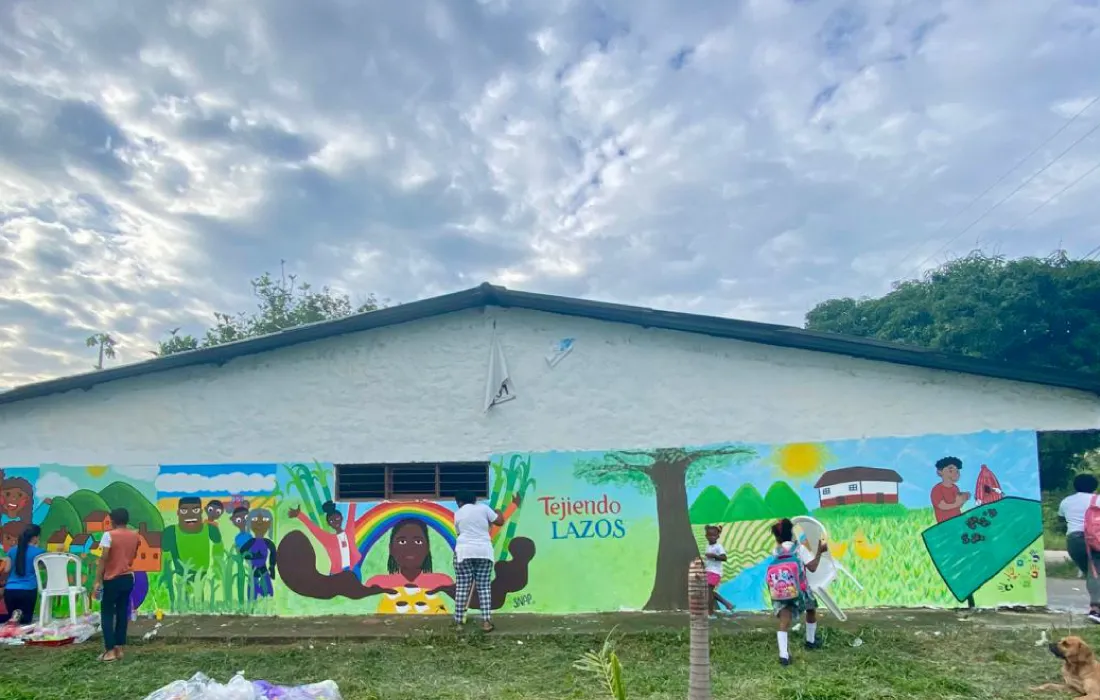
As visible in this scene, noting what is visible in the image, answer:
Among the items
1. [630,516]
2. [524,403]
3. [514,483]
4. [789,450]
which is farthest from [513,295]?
[789,450]

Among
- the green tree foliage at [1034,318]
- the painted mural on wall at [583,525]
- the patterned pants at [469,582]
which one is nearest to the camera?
the patterned pants at [469,582]

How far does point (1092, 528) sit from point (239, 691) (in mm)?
8882

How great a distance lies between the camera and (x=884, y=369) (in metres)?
9.29

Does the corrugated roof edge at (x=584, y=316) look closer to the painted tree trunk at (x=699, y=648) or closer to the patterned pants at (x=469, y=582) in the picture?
the patterned pants at (x=469, y=582)

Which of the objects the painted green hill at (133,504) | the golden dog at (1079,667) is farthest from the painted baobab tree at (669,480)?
the painted green hill at (133,504)

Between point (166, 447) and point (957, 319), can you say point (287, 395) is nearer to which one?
point (166, 447)

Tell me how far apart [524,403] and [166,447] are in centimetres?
472

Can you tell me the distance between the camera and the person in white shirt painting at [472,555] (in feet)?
28.2

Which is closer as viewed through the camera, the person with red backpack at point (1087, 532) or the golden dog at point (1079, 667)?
the golden dog at point (1079, 667)

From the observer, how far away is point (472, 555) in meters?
8.55

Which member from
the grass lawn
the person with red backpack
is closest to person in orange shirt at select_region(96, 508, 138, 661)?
the grass lawn

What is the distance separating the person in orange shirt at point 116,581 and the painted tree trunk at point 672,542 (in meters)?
5.81

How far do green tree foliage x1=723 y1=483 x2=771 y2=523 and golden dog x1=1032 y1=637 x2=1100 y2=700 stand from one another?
386 centimetres
